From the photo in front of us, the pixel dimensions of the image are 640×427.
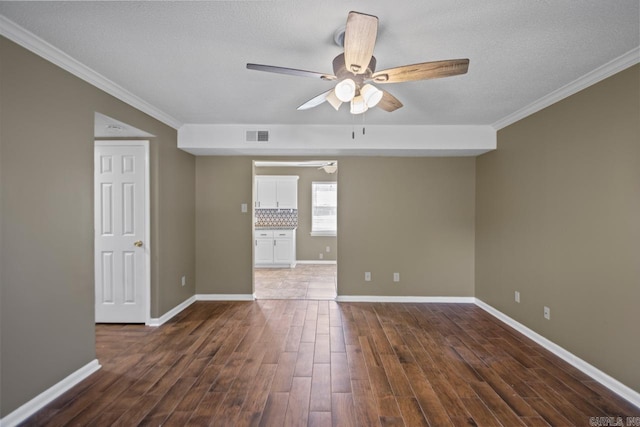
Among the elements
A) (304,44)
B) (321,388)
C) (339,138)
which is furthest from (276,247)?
(304,44)

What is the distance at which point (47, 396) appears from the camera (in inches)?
80.9

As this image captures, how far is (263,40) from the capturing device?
1.94m

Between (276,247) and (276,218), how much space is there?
2.46 ft

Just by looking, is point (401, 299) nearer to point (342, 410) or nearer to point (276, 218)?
point (342, 410)

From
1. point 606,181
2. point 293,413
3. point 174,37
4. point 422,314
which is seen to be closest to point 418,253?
point 422,314

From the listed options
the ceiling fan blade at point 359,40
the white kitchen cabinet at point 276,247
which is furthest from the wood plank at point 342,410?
the white kitchen cabinet at point 276,247

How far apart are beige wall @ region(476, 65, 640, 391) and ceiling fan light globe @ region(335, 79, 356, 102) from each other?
205 centimetres

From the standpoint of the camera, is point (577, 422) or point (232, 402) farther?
point (232, 402)

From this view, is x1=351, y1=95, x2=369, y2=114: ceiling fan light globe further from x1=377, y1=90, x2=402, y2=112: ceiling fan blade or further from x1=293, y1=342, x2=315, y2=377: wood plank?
x1=293, y1=342, x2=315, y2=377: wood plank

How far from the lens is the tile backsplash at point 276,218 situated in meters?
7.14

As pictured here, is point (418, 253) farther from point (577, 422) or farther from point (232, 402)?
point (232, 402)

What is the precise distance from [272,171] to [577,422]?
21.1 ft

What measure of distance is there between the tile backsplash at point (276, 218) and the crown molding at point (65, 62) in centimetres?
406

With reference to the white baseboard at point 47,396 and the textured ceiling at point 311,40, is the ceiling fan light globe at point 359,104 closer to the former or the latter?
the textured ceiling at point 311,40
